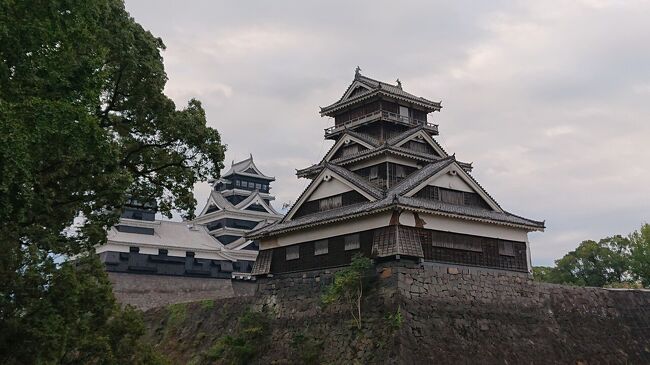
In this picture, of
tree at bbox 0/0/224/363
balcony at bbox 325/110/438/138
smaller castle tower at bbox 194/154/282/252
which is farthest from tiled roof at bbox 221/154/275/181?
tree at bbox 0/0/224/363

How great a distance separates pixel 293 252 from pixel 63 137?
18.5m

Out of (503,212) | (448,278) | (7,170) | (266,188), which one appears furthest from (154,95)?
(266,188)

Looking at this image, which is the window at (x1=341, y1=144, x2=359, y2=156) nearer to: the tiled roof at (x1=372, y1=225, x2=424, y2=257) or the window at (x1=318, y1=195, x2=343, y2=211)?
the window at (x1=318, y1=195, x2=343, y2=211)

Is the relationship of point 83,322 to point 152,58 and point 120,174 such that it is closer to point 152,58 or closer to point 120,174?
point 120,174

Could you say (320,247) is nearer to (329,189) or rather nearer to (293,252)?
(293,252)

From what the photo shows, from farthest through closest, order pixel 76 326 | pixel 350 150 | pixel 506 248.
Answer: pixel 350 150 < pixel 506 248 < pixel 76 326

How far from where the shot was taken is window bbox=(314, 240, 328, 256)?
2644cm

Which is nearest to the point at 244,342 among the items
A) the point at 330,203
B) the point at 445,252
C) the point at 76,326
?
the point at 330,203

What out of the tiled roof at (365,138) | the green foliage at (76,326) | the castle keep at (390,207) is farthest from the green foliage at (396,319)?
the green foliage at (76,326)

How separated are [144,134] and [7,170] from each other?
216 inches

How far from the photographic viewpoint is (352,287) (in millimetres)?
23672

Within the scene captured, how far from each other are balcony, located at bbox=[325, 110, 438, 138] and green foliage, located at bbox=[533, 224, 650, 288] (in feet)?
68.5

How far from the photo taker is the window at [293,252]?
2777 centimetres

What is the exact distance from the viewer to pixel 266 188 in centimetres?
6338
